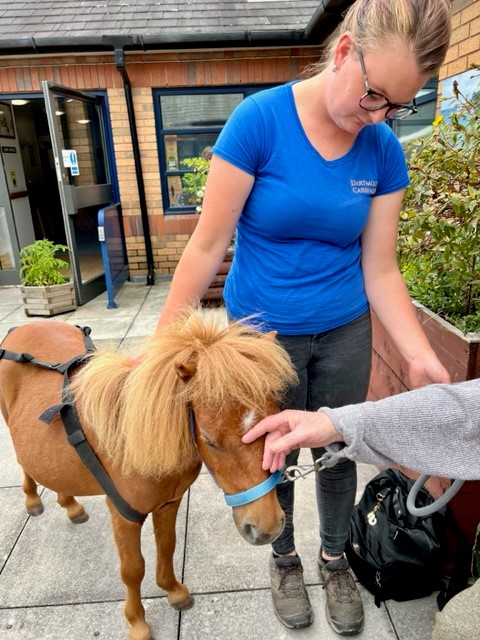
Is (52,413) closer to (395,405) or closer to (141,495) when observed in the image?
(141,495)

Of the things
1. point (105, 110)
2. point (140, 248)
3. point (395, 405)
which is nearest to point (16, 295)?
point (140, 248)

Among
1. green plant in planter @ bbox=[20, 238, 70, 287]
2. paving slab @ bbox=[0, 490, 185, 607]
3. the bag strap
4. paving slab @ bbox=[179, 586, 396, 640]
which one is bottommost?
paving slab @ bbox=[179, 586, 396, 640]

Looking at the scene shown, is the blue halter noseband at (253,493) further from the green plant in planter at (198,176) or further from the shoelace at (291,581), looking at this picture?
the green plant in planter at (198,176)

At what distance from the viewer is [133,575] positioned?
184 cm

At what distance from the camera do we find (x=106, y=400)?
155cm

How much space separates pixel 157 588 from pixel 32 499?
3.14 feet

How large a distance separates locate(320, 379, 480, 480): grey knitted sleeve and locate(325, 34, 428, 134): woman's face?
81 cm

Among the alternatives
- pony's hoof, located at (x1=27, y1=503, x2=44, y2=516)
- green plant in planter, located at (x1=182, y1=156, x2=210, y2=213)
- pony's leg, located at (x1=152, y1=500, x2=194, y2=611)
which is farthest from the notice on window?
pony's leg, located at (x1=152, y1=500, x2=194, y2=611)

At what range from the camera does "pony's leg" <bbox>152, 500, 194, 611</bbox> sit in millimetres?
1942

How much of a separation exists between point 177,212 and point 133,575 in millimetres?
6255

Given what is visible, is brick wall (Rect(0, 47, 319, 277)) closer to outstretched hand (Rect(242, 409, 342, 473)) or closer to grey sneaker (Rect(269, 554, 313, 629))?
grey sneaker (Rect(269, 554, 313, 629))

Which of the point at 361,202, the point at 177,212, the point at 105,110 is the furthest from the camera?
the point at 177,212

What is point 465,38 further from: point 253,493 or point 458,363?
point 253,493

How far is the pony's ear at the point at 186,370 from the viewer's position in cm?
123
